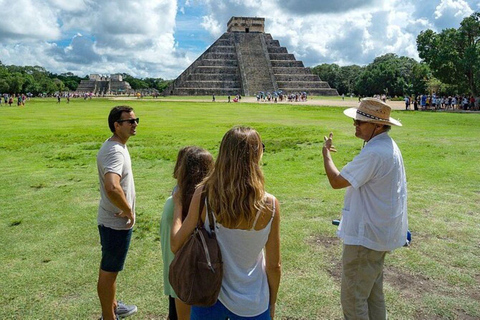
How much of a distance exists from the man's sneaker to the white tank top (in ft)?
5.61

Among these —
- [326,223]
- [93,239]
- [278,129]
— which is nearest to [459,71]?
[278,129]

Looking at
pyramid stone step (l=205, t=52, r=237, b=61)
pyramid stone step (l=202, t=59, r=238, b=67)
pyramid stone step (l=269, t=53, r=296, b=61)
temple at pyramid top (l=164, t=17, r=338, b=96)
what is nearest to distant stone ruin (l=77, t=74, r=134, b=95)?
temple at pyramid top (l=164, t=17, r=338, b=96)

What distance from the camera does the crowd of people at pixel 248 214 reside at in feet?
7.62

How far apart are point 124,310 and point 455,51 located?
3745 centimetres

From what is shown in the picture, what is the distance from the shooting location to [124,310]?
3.77 meters

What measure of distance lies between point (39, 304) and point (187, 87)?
6224 centimetres

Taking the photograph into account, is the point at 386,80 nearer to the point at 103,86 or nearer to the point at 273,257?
the point at 103,86

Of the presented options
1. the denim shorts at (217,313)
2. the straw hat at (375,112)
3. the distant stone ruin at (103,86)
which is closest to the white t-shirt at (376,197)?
the straw hat at (375,112)

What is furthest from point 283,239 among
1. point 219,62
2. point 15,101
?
point 219,62

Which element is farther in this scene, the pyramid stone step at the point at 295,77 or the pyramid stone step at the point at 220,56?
the pyramid stone step at the point at 220,56

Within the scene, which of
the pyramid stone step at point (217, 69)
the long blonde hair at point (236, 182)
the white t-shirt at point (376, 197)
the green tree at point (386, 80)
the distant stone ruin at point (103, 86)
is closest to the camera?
the long blonde hair at point (236, 182)

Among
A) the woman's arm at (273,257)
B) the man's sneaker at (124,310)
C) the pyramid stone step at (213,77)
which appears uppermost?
the pyramid stone step at (213,77)

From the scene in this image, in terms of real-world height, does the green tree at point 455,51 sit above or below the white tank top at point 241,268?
above

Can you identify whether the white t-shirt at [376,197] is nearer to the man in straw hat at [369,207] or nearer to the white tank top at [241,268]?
the man in straw hat at [369,207]
